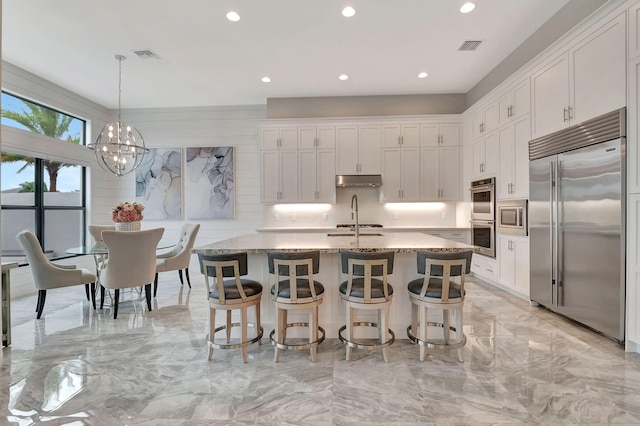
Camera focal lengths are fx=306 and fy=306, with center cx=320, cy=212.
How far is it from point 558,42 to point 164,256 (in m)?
5.89

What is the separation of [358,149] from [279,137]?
144 centimetres

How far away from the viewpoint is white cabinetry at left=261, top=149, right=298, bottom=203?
550 centimetres

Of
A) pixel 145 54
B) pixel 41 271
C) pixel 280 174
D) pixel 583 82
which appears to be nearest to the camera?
pixel 583 82

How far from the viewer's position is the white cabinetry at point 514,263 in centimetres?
374

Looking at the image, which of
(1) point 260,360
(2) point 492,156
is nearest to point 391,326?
(1) point 260,360

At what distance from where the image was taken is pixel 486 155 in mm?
4609

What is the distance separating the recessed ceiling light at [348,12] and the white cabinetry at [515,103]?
224 centimetres

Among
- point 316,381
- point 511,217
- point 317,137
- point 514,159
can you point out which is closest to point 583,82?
point 514,159

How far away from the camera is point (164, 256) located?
505 cm

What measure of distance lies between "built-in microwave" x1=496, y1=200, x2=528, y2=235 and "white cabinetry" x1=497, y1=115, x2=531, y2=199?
0.10 m

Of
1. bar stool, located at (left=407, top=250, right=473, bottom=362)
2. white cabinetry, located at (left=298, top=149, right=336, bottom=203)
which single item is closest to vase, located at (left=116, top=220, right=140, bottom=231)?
white cabinetry, located at (left=298, top=149, right=336, bottom=203)

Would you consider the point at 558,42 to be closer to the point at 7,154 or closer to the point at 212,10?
the point at 212,10

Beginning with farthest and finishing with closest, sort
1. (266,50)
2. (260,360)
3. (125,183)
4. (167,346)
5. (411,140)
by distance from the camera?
1. (125,183)
2. (411,140)
3. (266,50)
4. (167,346)
5. (260,360)

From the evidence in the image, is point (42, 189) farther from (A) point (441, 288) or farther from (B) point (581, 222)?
(B) point (581, 222)
